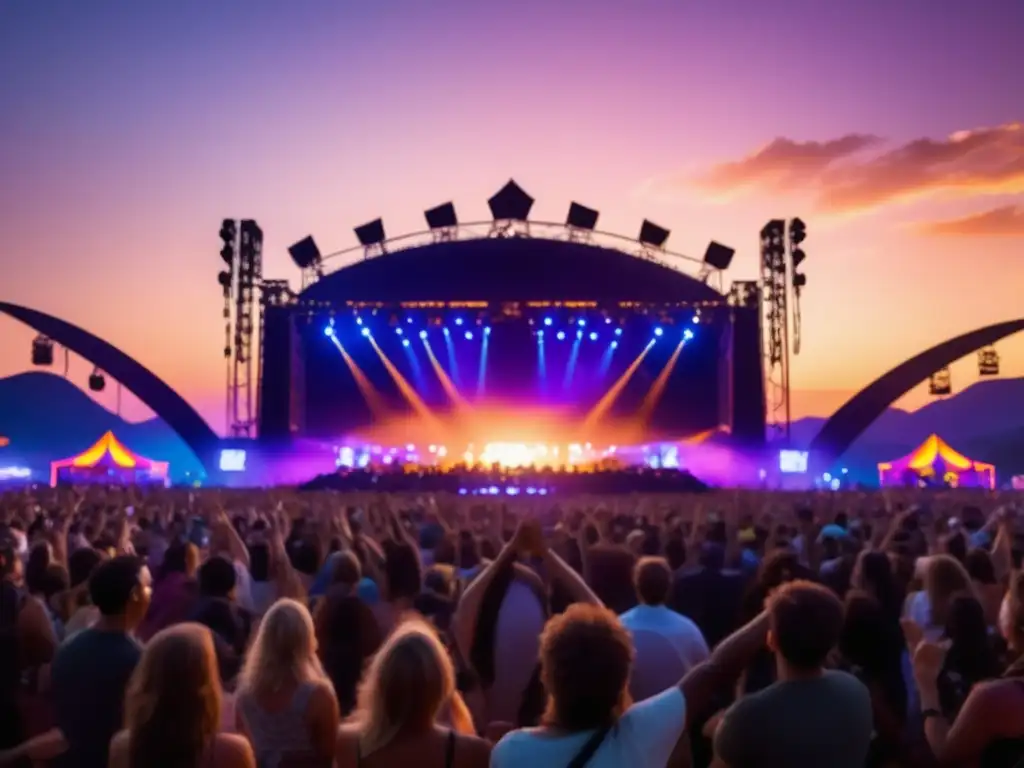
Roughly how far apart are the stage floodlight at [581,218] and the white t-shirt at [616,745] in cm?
3559

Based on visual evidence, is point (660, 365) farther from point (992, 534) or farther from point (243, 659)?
point (243, 659)

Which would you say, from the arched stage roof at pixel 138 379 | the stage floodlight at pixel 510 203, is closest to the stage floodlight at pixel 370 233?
the stage floodlight at pixel 510 203

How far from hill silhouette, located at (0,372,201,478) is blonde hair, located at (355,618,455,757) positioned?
113408 mm

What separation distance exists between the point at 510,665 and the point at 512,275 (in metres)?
33.9

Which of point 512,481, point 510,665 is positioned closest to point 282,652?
point 510,665

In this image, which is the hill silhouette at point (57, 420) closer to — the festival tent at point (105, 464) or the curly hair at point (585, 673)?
the festival tent at point (105, 464)

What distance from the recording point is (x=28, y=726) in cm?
380

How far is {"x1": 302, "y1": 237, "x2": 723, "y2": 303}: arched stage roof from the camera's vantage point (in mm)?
37750

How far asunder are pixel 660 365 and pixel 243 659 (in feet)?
111

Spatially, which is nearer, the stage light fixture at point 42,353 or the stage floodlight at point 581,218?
the stage light fixture at point 42,353

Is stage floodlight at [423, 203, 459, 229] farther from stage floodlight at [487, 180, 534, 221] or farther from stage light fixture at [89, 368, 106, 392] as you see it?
stage light fixture at [89, 368, 106, 392]

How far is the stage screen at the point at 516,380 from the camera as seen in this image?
37.2 m

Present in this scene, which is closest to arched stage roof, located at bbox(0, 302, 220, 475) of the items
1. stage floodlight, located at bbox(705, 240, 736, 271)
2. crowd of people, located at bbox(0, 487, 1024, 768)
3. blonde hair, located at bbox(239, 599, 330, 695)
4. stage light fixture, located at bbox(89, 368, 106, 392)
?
stage light fixture, located at bbox(89, 368, 106, 392)

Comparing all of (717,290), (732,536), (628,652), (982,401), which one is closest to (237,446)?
(717,290)
